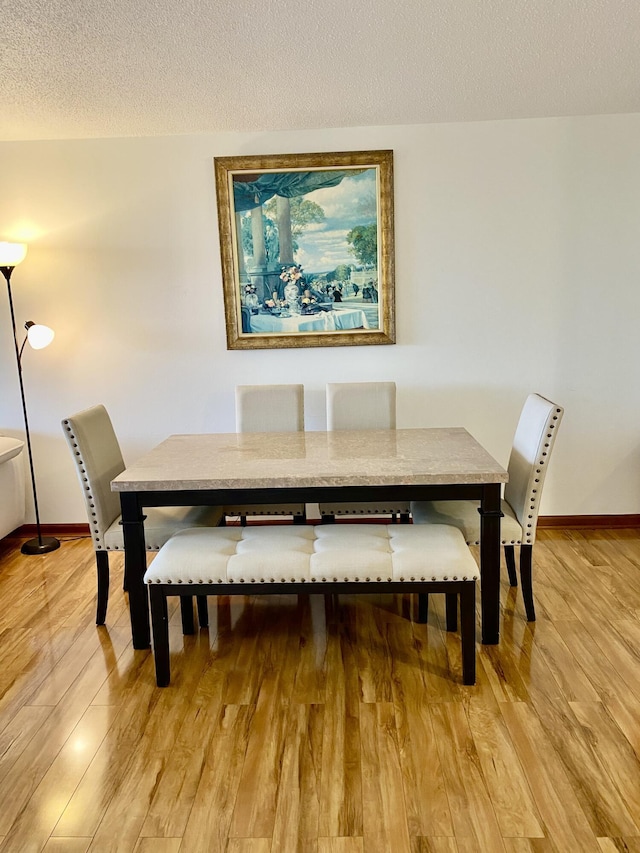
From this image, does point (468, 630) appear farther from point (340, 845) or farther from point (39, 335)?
point (39, 335)

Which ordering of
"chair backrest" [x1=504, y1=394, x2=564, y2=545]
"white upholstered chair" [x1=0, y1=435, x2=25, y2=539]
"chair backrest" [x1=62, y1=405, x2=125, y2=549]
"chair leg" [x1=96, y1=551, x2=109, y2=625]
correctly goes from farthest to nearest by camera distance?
"white upholstered chair" [x1=0, y1=435, x2=25, y2=539] → "chair leg" [x1=96, y1=551, x2=109, y2=625] → "chair backrest" [x1=62, y1=405, x2=125, y2=549] → "chair backrest" [x1=504, y1=394, x2=564, y2=545]

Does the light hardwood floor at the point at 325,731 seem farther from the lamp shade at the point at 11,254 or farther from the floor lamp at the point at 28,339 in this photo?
the lamp shade at the point at 11,254

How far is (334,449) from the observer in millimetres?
2963

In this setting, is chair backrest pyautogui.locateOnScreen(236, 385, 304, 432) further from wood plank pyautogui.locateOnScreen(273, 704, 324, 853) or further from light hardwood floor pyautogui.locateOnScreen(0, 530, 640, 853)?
wood plank pyautogui.locateOnScreen(273, 704, 324, 853)

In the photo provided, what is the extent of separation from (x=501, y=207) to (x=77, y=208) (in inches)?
96.0

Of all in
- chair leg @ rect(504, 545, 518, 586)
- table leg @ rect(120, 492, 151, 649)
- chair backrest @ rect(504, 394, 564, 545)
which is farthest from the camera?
chair leg @ rect(504, 545, 518, 586)

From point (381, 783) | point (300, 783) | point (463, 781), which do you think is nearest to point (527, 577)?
point (463, 781)

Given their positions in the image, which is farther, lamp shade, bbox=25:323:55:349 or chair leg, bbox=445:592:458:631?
lamp shade, bbox=25:323:55:349

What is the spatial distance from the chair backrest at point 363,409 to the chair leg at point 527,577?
3.27 ft

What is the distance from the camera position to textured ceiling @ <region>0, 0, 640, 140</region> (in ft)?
7.60

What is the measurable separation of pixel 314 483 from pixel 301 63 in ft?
5.64

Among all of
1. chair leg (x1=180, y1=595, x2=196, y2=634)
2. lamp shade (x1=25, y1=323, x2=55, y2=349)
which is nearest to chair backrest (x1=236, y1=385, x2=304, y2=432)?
chair leg (x1=180, y1=595, x2=196, y2=634)

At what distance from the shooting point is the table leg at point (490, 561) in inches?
99.5

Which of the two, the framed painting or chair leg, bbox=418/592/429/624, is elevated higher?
the framed painting
